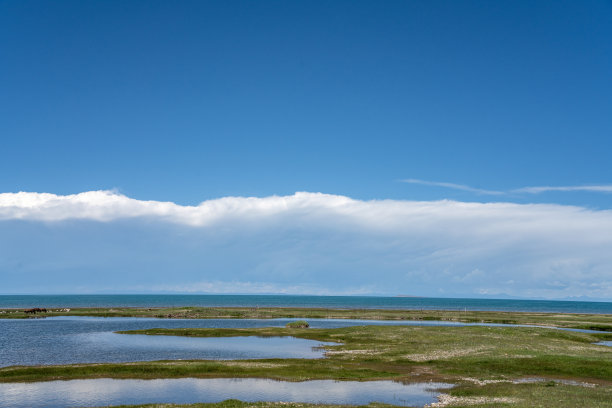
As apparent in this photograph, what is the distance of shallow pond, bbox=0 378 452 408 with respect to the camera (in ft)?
122

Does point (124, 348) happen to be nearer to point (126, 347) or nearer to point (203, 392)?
point (126, 347)

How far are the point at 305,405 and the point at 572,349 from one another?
160ft

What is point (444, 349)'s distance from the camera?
63281 millimetres

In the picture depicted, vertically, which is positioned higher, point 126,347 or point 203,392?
point 203,392

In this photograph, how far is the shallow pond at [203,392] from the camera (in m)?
37.2

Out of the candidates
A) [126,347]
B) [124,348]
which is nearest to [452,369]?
[124,348]

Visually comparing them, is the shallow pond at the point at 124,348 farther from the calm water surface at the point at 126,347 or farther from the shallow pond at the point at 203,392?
the shallow pond at the point at 203,392

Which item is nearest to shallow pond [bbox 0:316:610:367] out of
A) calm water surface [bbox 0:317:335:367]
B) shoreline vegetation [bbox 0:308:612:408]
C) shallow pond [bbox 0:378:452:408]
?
calm water surface [bbox 0:317:335:367]

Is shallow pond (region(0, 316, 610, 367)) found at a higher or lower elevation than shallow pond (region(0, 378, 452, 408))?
lower

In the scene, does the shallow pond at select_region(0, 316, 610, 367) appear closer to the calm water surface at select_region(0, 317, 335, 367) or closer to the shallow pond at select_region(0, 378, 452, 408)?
the calm water surface at select_region(0, 317, 335, 367)

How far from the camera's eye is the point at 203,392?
40156 mm

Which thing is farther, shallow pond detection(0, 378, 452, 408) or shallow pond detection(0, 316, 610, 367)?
shallow pond detection(0, 316, 610, 367)

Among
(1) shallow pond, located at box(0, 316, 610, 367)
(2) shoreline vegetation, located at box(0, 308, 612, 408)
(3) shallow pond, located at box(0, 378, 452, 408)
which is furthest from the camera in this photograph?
(1) shallow pond, located at box(0, 316, 610, 367)

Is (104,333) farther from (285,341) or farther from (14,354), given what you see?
(285,341)
